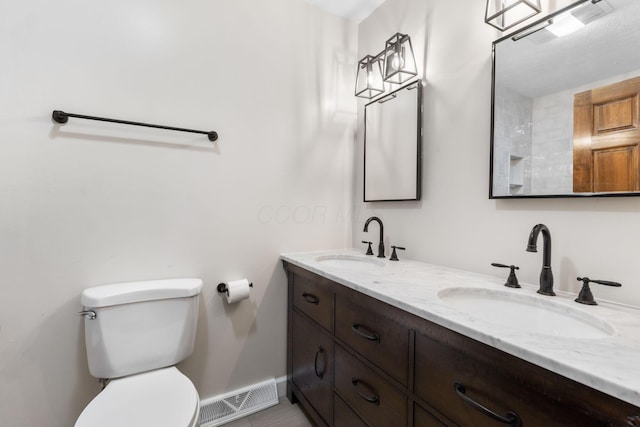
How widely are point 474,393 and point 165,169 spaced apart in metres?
1.57

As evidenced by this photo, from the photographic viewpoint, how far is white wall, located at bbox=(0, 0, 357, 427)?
121cm

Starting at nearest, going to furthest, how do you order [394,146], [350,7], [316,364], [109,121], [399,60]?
1. [109,121]
2. [316,364]
3. [399,60]
4. [394,146]
5. [350,7]

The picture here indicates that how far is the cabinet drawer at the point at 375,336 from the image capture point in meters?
0.95

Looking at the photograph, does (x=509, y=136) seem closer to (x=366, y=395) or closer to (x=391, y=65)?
(x=391, y=65)

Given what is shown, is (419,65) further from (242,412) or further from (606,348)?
(242,412)

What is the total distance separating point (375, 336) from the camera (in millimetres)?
1057

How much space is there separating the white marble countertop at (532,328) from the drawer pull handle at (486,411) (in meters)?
0.16

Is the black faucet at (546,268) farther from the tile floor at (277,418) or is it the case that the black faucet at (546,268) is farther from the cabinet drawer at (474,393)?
the tile floor at (277,418)

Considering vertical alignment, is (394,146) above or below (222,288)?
above

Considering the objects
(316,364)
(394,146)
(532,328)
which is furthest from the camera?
(394,146)

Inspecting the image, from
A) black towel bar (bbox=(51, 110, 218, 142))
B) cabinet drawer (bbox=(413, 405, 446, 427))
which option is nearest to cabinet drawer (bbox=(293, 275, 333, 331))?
cabinet drawer (bbox=(413, 405, 446, 427))

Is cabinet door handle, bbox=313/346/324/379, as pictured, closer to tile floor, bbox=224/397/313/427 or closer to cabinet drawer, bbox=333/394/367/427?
cabinet drawer, bbox=333/394/367/427

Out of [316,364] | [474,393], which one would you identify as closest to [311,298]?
→ [316,364]

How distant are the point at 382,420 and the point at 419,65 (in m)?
1.70
